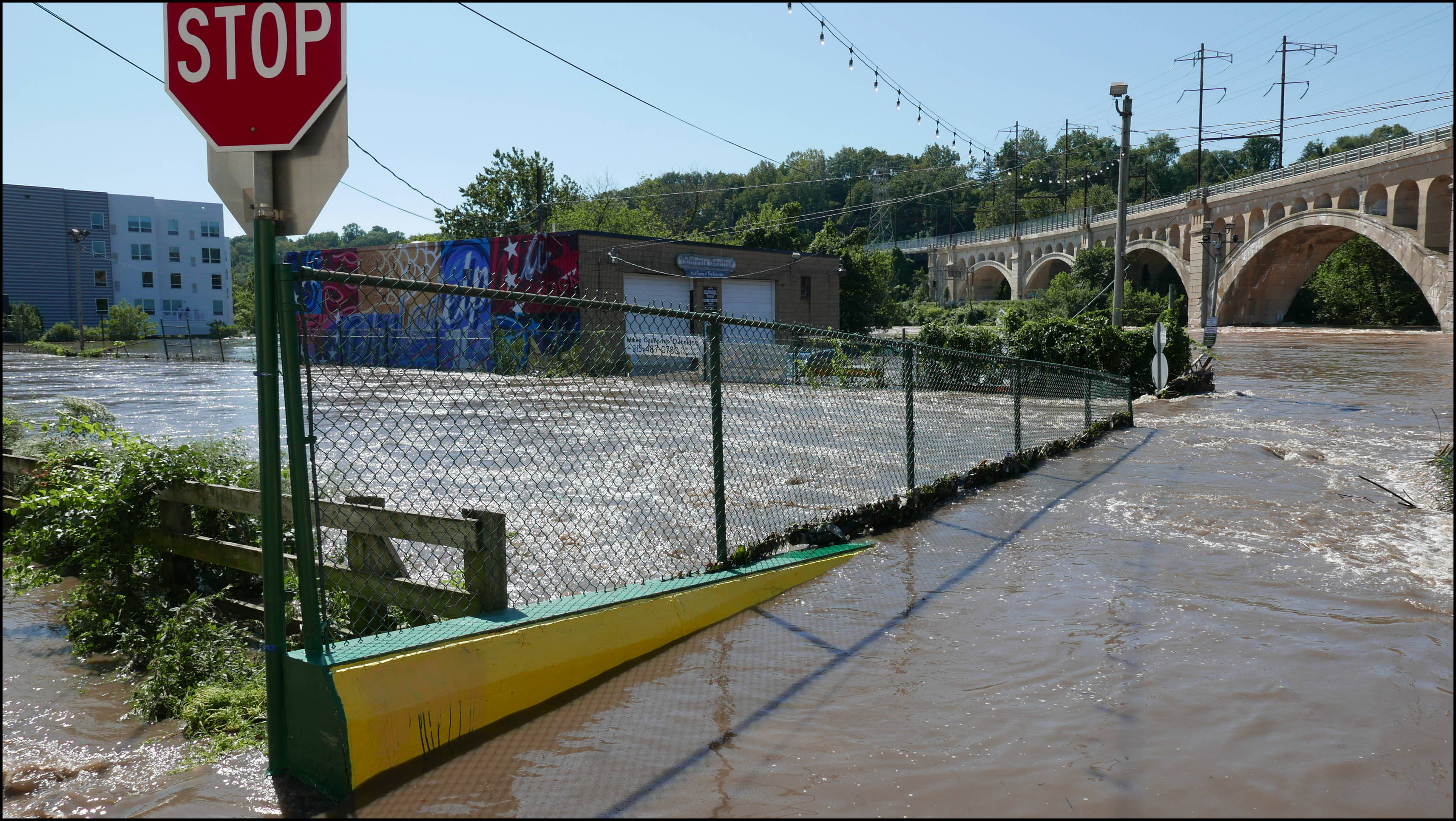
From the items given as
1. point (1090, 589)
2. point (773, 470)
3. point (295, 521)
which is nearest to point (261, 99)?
point (295, 521)

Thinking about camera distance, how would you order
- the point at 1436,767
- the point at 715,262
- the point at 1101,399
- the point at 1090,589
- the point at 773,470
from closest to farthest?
1. the point at 1436,767
2. the point at 1090,589
3. the point at 773,470
4. the point at 1101,399
5. the point at 715,262

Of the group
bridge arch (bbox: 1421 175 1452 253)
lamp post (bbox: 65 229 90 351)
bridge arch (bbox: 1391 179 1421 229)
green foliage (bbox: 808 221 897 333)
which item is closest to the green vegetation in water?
green foliage (bbox: 808 221 897 333)

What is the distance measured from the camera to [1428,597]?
5.27 meters

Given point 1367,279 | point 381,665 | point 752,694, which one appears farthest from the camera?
point 1367,279

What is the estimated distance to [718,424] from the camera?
5352mm

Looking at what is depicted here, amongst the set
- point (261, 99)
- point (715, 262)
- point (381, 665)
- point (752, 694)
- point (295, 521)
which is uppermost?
point (715, 262)

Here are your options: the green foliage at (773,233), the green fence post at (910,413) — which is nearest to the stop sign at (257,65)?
the green fence post at (910,413)

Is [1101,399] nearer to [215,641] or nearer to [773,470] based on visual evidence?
[773,470]

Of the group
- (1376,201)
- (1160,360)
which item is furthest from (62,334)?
(1376,201)

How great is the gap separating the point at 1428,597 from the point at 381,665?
19.1 feet

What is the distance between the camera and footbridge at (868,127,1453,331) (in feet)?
154

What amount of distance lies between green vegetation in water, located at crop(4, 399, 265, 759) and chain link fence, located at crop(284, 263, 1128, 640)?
618 millimetres

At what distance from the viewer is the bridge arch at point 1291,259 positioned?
48125mm

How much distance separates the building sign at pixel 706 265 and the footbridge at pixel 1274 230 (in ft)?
84.7
